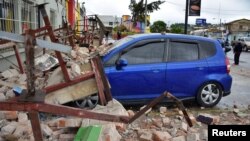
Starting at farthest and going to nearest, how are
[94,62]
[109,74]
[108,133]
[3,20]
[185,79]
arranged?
1. [3,20]
2. [185,79]
3. [109,74]
4. [94,62]
5. [108,133]

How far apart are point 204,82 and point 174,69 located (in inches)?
31.9

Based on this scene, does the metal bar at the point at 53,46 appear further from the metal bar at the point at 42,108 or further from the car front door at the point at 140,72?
the car front door at the point at 140,72

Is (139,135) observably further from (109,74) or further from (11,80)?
(11,80)

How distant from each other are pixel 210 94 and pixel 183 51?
1.14 meters

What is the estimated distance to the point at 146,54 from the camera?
7.21 m

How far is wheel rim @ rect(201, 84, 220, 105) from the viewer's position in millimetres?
7609

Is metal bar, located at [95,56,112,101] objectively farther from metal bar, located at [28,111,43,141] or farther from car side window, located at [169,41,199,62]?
metal bar, located at [28,111,43,141]

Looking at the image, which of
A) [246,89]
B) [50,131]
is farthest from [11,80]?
[246,89]

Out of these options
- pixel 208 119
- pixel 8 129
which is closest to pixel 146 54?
pixel 208 119

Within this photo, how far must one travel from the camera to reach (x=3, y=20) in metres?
9.72

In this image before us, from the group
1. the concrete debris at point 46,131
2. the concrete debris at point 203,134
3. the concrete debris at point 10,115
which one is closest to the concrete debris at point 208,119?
the concrete debris at point 203,134

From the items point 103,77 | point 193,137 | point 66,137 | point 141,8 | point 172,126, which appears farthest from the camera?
point 141,8

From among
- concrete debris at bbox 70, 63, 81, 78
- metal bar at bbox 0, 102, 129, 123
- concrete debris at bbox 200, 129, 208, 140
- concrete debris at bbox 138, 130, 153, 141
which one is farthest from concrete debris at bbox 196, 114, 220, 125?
metal bar at bbox 0, 102, 129, 123

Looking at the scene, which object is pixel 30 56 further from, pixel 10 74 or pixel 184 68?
pixel 10 74
